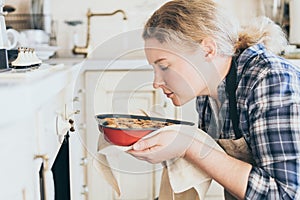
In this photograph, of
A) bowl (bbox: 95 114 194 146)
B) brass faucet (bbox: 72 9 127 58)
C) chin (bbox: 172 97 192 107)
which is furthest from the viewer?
brass faucet (bbox: 72 9 127 58)

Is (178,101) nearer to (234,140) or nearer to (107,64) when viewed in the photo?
(234,140)

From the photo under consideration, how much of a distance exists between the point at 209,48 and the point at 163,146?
12.0 inches

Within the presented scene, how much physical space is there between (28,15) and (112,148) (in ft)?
4.41

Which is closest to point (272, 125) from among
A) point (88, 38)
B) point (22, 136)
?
point (22, 136)

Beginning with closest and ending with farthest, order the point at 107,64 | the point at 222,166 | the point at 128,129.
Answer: the point at 128,129 → the point at 222,166 → the point at 107,64

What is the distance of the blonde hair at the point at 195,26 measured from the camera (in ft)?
3.28

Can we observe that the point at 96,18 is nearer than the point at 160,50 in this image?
No

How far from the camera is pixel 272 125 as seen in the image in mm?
914

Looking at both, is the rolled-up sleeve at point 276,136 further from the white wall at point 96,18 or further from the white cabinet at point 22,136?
the white wall at point 96,18

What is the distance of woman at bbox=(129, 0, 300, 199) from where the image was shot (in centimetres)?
91

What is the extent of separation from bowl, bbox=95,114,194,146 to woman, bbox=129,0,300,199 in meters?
0.03

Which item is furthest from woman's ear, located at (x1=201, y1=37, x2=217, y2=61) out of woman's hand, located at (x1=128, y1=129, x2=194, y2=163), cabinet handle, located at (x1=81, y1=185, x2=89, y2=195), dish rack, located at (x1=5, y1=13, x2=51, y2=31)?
dish rack, located at (x1=5, y1=13, x2=51, y2=31)

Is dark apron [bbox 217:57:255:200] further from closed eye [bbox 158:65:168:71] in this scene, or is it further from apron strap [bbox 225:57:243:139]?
closed eye [bbox 158:65:168:71]

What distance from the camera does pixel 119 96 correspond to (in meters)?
1.16
